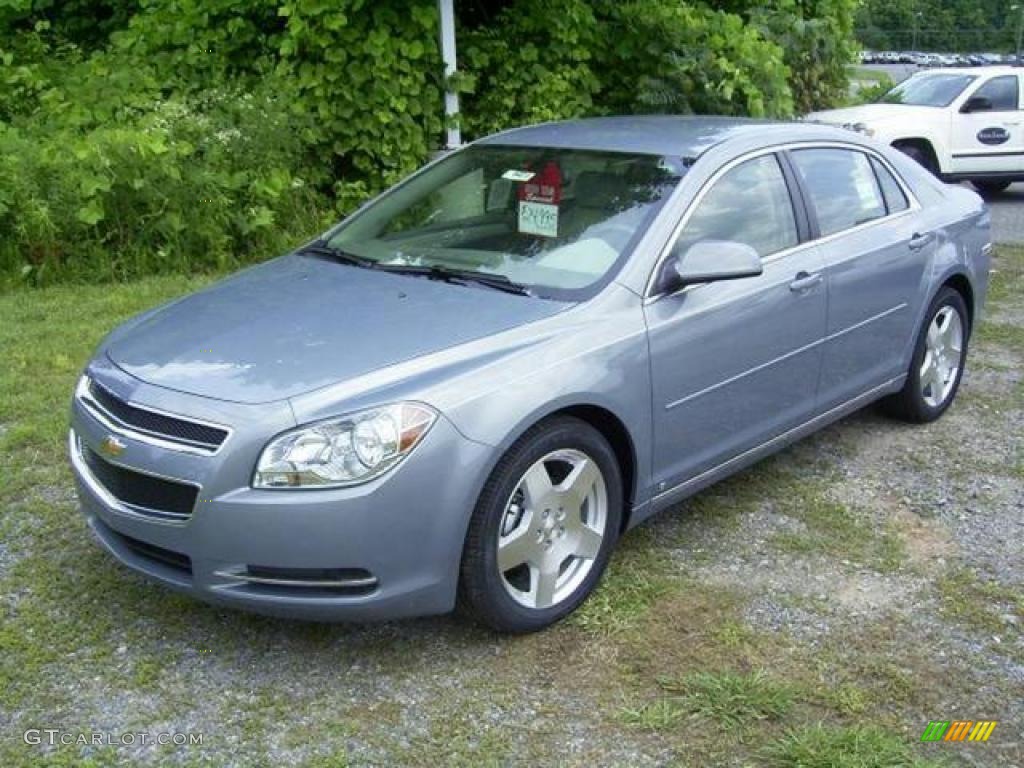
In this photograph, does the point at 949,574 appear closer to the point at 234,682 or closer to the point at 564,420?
the point at 564,420

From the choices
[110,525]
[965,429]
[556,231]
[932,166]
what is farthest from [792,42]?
[110,525]

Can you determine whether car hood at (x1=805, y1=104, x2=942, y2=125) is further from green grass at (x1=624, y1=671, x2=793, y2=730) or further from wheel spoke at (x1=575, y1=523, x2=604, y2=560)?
green grass at (x1=624, y1=671, x2=793, y2=730)

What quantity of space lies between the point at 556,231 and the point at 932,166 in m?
10.8

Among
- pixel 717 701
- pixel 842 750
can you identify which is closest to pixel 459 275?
pixel 717 701

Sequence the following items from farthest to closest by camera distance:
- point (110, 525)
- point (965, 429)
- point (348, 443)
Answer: point (965, 429)
point (110, 525)
point (348, 443)

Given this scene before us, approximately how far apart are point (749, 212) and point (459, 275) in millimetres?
1206

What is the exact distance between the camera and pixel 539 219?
13.6 feet

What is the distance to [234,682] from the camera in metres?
3.22

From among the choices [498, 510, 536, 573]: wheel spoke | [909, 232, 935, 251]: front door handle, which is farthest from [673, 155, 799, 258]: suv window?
[498, 510, 536, 573]: wheel spoke

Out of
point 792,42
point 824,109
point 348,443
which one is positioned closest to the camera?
point 348,443

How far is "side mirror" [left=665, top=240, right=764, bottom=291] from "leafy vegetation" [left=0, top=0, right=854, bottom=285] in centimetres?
498

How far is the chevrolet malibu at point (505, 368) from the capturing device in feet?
10.1

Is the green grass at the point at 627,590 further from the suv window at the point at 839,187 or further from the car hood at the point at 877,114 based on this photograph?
the car hood at the point at 877,114

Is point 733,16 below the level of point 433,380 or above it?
above
